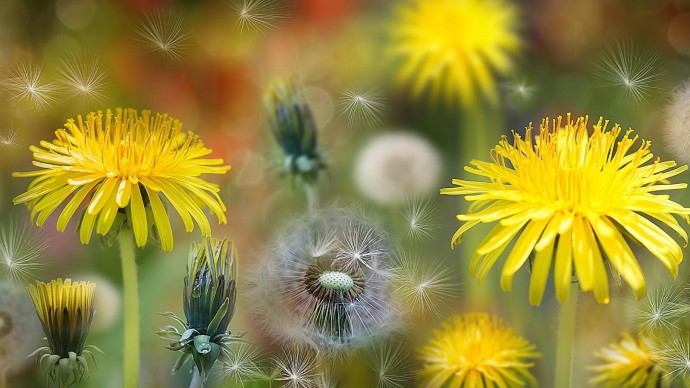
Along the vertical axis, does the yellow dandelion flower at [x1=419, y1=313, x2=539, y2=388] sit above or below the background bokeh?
below

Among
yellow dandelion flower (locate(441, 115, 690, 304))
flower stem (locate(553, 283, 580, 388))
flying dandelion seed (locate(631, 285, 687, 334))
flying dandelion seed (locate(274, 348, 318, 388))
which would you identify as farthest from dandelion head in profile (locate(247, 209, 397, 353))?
flying dandelion seed (locate(631, 285, 687, 334))

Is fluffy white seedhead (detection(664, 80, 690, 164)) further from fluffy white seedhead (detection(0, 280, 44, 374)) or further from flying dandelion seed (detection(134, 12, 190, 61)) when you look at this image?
fluffy white seedhead (detection(0, 280, 44, 374))

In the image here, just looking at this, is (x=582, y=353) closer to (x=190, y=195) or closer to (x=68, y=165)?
(x=190, y=195)

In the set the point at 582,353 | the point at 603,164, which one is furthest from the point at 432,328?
the point at 603,164

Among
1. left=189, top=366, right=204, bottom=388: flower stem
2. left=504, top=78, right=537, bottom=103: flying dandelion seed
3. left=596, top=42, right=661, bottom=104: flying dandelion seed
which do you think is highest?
left=596, top=42, right=661, bottom=104: flying dandelion seed

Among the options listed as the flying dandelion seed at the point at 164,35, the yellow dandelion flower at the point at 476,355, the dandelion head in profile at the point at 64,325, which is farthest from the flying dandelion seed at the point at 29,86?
the yellow dandelion flower at the point at 476,355

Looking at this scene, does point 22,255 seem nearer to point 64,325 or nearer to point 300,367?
point 64,325

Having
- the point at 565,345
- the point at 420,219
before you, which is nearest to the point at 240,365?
A: the point at 420,219
